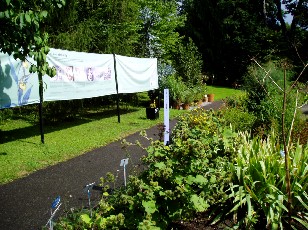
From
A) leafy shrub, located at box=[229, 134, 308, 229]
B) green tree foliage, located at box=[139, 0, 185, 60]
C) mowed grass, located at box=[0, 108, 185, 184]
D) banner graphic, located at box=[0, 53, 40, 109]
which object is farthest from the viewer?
green tree foliage, located at box=[139, 0, 185, 60]

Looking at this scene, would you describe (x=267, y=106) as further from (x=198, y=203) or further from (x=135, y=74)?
(x=135, y=74)

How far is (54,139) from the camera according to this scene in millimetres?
8555

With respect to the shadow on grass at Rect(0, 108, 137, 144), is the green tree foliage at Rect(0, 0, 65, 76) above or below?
above

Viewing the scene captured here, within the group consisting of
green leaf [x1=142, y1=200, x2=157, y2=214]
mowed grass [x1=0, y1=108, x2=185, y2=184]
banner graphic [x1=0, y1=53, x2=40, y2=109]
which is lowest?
mowed grass [x1=0, y1=108, x2=185, y2=184]

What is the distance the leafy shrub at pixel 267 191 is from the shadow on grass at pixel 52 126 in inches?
256

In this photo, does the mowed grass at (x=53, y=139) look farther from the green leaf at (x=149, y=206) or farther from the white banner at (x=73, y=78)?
the green leaf at (x=149, y=206)

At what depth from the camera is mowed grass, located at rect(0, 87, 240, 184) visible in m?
6.30

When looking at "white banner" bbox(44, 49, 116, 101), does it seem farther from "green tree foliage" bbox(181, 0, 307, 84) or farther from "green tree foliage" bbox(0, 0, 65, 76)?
"green tree foliage" bbox(181, 0, 307, 84)

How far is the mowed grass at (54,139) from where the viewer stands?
6305mm

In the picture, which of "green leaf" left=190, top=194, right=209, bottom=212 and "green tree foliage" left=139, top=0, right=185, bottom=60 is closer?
"green leaf" left=190, top=194, right=209, bottom=212

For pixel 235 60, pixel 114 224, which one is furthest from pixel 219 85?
pixel 114 224

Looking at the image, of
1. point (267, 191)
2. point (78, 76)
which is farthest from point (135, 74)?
point (267, 191)

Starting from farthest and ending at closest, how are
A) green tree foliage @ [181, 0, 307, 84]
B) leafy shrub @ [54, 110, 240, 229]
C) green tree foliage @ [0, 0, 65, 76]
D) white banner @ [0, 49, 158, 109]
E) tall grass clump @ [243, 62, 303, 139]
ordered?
green tree foliage @ [181, 0, 307, 84] < white banner @ [0, 49, 158, 109] < tall grass clump @ [243, 62, 303, 139] < green tree foliage @ [0, 0, 65, 76] < leafy shrub @ [54, 110, 240, 229]

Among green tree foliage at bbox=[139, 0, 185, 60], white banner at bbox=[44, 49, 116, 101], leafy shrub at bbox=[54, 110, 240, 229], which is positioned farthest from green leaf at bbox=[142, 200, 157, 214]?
green tree foliage at bbox=[139, 0, 185, 60]
